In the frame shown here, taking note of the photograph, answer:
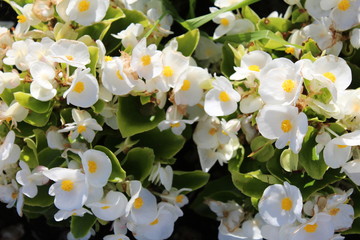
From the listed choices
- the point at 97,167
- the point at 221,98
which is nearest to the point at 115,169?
the point at 97,167

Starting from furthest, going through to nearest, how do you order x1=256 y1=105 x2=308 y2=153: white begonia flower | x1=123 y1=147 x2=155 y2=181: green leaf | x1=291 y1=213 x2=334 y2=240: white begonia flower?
x1=123 y1=147 x2=155 y2=181: green leaf
x1=291 y1=213 x2=334 y2=240: white begonia flower
x1=256 y1=105 x2=308 y2=153: white begonia flower

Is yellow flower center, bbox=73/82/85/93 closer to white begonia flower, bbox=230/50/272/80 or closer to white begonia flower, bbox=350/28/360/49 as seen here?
white begonia flower, bbox=230/50/272/80

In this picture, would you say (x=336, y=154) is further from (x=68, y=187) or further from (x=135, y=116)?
(x=68, y=187)

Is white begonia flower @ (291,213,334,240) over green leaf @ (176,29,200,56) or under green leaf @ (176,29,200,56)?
under

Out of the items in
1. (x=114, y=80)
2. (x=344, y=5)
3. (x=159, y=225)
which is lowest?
(x=159, y=225)

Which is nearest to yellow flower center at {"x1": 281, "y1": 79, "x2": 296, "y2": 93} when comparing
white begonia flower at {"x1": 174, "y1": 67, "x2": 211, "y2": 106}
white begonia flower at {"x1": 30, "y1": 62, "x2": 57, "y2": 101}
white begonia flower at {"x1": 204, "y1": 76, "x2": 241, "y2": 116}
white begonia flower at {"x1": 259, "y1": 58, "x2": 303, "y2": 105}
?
white begonia flower at {"x1": 259, "y1": 58, "x2": 303, "y2": 105}

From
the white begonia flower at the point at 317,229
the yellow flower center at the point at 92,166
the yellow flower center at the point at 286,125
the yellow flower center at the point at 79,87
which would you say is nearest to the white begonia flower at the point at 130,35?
the yellow flower center at the point at 79,87

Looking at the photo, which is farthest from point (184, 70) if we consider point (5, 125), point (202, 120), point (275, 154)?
point (5, 125)
